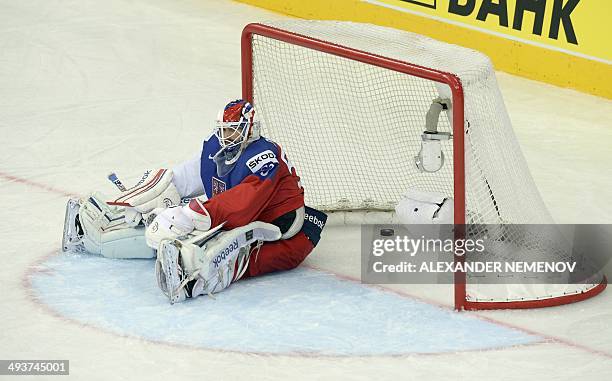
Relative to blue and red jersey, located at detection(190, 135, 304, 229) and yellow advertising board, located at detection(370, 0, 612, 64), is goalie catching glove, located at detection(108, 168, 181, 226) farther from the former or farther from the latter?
yellow advertising board, located at detection(370, 0, 612, 64)

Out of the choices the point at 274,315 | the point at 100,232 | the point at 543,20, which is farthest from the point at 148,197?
the point at 543,20

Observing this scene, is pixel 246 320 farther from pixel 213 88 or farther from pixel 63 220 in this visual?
pixel 213 88

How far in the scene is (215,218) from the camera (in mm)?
5379

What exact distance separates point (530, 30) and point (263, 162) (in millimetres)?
3318

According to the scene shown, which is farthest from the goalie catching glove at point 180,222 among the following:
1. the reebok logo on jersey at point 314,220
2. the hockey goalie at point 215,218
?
the reebok logo on jersey at point 314,220

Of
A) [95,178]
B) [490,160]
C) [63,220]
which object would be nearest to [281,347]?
[490,160]

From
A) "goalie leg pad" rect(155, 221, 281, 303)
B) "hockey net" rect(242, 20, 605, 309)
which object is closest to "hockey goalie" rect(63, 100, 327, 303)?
"goalie leg pad" rect(155, 221, 281, 303)

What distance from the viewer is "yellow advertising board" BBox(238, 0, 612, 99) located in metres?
8.02

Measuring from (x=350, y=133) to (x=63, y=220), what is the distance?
1654mm

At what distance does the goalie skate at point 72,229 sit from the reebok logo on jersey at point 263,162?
0.86 meters

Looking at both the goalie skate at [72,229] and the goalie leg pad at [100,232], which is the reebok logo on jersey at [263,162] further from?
the goalie skate at [72,229]

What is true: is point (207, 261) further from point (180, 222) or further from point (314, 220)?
point (314, 220)

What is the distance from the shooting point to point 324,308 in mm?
5387

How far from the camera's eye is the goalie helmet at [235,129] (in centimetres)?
552
